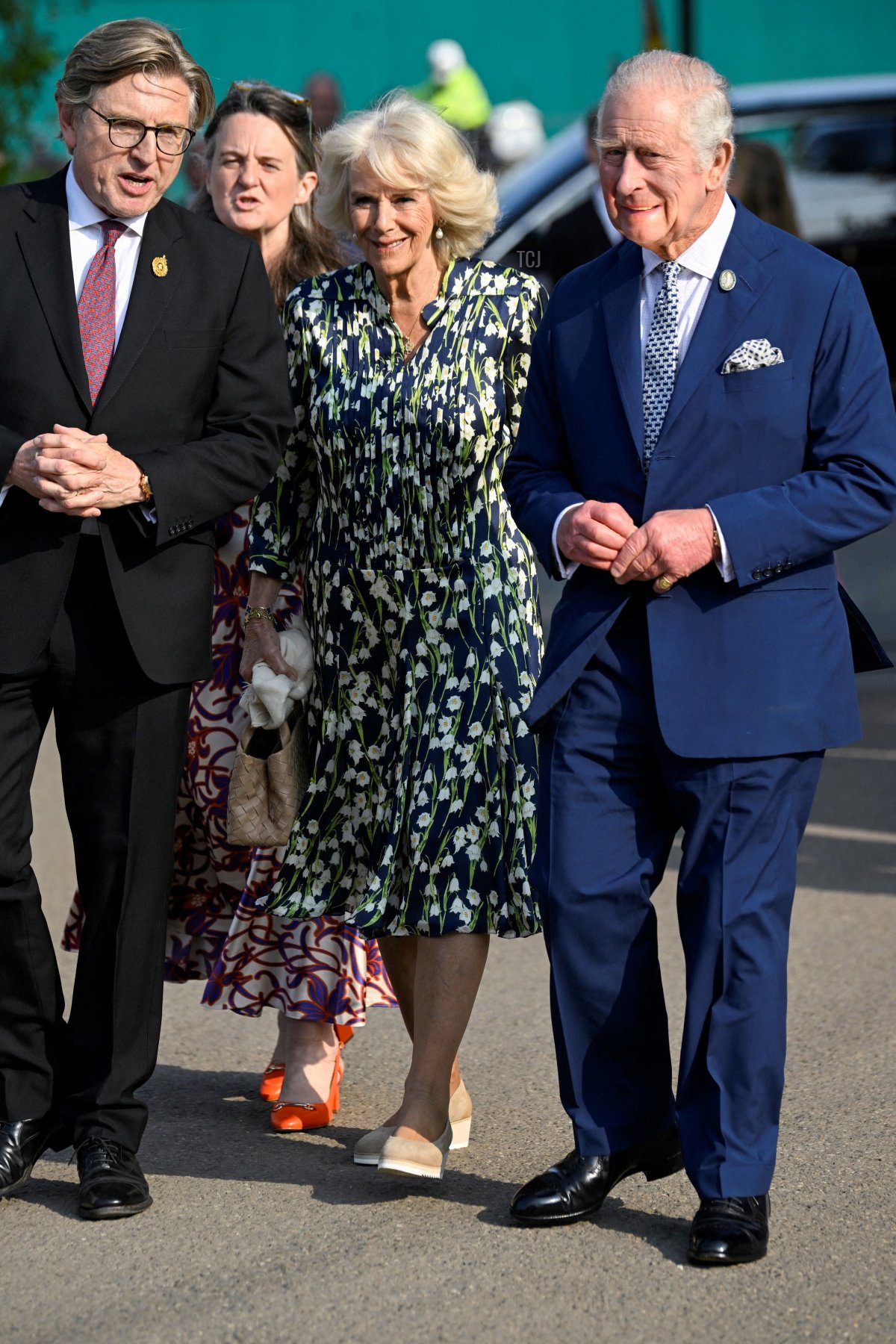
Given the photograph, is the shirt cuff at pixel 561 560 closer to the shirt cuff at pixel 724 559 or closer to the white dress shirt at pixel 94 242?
the shirt cuff at pixel 724 559

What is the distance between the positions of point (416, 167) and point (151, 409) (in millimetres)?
746

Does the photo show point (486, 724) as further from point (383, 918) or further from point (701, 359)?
point (701, 359)

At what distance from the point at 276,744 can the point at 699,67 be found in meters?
1.68

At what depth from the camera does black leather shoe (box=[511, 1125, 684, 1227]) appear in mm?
3523

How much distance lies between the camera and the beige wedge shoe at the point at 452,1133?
13.1 feet

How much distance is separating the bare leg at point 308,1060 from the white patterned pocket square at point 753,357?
1828mm

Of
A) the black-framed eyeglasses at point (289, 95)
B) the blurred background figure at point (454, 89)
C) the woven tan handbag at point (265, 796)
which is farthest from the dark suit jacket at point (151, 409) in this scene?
the blurred background figure at point (454, 89)

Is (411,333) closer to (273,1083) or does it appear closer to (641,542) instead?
(641,542)

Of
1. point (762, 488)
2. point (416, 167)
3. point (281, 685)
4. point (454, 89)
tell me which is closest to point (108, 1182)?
point (281, 685)

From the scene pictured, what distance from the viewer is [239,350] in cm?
383

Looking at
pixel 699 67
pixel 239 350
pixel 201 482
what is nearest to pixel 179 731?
pixel 201 482

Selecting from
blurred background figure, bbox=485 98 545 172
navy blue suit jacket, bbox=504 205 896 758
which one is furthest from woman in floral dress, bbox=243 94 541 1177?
blurred background figure, bbox=485 98 545 172

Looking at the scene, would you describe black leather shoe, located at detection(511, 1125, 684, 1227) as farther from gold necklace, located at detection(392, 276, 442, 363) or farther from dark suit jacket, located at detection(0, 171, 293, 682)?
gold necklace, located at detection(392, 276, 442, 363)

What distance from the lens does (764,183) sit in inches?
364
